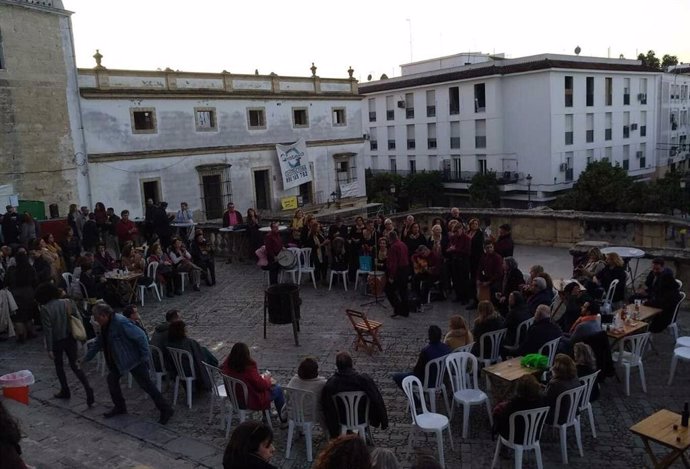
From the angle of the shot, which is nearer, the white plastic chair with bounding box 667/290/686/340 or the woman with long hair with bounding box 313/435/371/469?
the woman with long hair with bounding box 313/435/371/469

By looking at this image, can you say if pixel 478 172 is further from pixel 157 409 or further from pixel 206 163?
pixel 157 409

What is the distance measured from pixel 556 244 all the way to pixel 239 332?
828 cm

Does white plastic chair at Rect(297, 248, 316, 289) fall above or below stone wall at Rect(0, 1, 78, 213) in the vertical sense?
below

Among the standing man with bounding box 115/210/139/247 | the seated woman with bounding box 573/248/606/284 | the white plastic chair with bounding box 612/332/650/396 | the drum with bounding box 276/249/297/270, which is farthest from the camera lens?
the standing man with bounding box 115/210/139/247

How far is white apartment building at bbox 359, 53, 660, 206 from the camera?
133 feet

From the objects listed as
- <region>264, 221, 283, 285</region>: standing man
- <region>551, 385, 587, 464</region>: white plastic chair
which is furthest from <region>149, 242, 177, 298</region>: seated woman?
<region>551, 385, 587, 464</region>: white plastic chair

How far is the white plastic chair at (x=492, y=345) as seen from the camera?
707 centimetres

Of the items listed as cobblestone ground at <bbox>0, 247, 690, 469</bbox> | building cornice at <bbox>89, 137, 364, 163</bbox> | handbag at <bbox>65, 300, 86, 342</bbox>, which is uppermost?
building cornice at <bbox>89, 137, 364, 163</bbox>

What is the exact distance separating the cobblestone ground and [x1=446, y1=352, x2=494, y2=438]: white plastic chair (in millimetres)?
240

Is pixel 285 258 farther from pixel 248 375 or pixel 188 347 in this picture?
pixel 248 375

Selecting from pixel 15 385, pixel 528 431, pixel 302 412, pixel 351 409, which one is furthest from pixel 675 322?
pixel 15 385

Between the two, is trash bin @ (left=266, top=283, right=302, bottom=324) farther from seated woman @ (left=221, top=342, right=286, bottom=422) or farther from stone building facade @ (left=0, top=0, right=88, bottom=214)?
stone building facade @ (left=0, top=0, right=88, bottom=214)

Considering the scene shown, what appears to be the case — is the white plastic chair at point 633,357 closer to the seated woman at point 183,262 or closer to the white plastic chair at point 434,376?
the white plastic chair at point 434,376

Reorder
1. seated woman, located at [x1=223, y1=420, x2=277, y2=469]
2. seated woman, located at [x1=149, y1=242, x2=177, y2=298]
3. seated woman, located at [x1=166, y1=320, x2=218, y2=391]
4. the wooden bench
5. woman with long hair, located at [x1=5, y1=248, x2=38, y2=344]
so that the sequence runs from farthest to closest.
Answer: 1. seated woman, located at [x1=149, y1=242, x2=177, y2=298]
2. woman with long hair, located at [x1=5, y1=248, x2=38, y2=344]
3. the wooden bench
4. seated woman, located at [x1=166, y1=320, x2=218, y2=391]
5. seated woman, located at [x1=223, y1=420, x2=277, y2=469]
